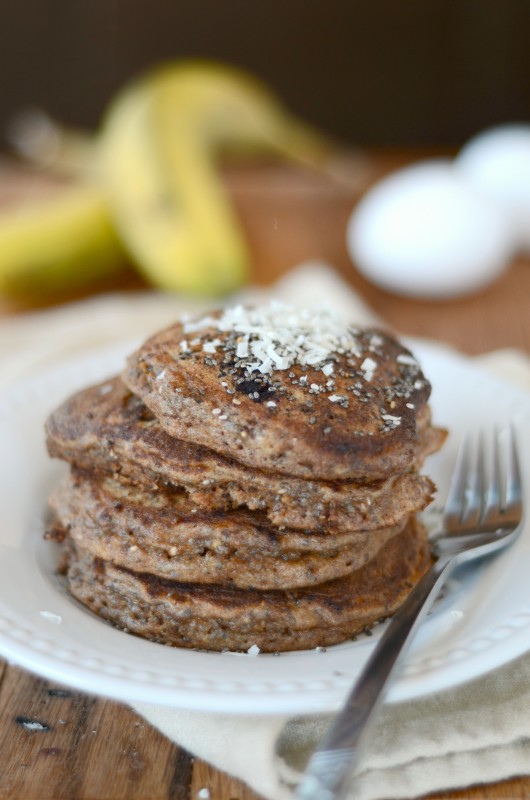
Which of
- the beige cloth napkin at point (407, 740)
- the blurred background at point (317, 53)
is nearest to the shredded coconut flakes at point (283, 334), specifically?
the beige cloth napkin at point (407, 740)

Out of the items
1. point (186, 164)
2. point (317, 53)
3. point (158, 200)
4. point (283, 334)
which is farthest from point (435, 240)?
point (317, 53)

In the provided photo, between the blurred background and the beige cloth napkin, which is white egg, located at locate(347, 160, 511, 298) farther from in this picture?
the blurred background

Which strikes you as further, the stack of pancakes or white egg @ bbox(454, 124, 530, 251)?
white egg @ bbox(454, 124, 530, 251)

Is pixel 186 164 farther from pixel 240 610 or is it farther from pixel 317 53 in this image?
pixel 240 610

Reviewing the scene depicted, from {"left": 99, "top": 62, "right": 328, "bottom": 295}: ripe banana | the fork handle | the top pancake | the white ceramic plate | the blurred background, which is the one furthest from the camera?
the blurred background

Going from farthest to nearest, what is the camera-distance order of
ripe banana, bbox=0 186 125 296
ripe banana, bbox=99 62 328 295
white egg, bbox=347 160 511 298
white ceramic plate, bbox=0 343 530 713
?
1. ripe banana, bbox=0 186 125 296
2. ripe banana, bbox=99 62 328 295
3. white egg, bbox=347 160 511 298
4. white ceramic plate, bbox=0 343 530 713

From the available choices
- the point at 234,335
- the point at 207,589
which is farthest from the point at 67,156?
the point at 207,589

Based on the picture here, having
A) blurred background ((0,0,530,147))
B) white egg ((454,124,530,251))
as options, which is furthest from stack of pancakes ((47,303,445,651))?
blurred background ((0,0,530,147))
